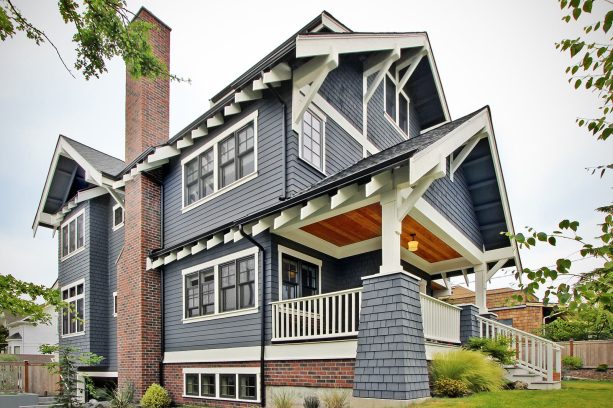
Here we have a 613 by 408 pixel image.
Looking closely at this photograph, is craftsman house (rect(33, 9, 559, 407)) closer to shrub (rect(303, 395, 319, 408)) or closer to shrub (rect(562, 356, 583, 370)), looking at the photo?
shrub (rect(303, 395, 319, 408))

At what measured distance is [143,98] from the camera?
51.1 feet

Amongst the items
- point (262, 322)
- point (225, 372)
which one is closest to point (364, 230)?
point (262, 322)

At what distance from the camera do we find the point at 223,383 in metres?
11.4

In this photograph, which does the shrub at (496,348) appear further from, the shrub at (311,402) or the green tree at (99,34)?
the green tree at (99,34)

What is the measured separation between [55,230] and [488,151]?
708 inches

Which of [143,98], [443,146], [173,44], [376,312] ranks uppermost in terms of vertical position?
[173,44]

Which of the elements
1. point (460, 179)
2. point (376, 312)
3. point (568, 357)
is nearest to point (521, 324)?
point (568, 357)

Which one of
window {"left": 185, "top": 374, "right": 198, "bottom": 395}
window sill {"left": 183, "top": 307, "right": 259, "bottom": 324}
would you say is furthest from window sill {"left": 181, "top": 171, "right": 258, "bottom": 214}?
window {"left": 185, "top": 374, "right": 198, "bottom": 395}

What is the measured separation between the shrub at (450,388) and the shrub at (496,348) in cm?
245

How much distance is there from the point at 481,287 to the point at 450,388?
571cm

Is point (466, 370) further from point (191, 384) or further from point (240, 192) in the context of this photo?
point (191, 384)

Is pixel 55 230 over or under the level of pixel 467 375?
over

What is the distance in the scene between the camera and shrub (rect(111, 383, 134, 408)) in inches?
486

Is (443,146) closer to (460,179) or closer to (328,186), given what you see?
(328,186)
